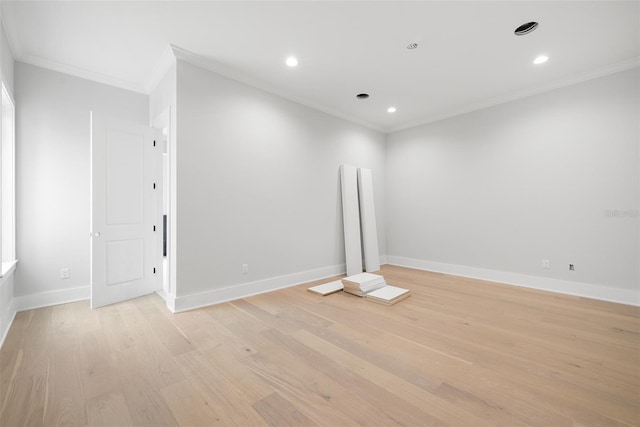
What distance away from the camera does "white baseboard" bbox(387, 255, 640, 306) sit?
3.19m

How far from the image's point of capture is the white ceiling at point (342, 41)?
2.31 metres

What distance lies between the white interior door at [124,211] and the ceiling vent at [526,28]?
4.30 m

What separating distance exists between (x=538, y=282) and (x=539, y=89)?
8.90ft

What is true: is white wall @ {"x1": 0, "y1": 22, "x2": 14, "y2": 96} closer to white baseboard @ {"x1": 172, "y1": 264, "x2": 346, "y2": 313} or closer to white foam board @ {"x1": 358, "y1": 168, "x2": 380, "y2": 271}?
white baseboard @ {"x1": 172, "y1": 264, "x2": 346, "y2": 313}

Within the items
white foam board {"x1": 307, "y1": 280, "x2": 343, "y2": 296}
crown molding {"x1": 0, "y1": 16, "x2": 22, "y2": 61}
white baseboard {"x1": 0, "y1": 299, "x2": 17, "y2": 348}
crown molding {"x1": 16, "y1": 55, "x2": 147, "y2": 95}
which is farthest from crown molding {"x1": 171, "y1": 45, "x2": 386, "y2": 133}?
white baseboard {"x1": 0, "y1": 299, "x2": 17, "y2": 348}

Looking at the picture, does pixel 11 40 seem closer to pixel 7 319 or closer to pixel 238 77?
pixel 238 77

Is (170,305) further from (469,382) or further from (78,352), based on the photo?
(469,382)

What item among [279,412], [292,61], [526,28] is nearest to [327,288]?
[279,412]

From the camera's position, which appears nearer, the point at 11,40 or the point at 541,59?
the point at 11,40

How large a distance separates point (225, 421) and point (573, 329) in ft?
10.0

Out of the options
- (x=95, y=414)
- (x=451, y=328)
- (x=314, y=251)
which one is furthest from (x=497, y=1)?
(x=95, y=414)

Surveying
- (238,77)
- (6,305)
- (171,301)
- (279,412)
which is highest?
(238,77)

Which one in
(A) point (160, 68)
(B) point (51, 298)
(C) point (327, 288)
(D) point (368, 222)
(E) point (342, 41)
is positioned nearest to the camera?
(E) point (342, 41)

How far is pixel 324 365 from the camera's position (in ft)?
6.22
